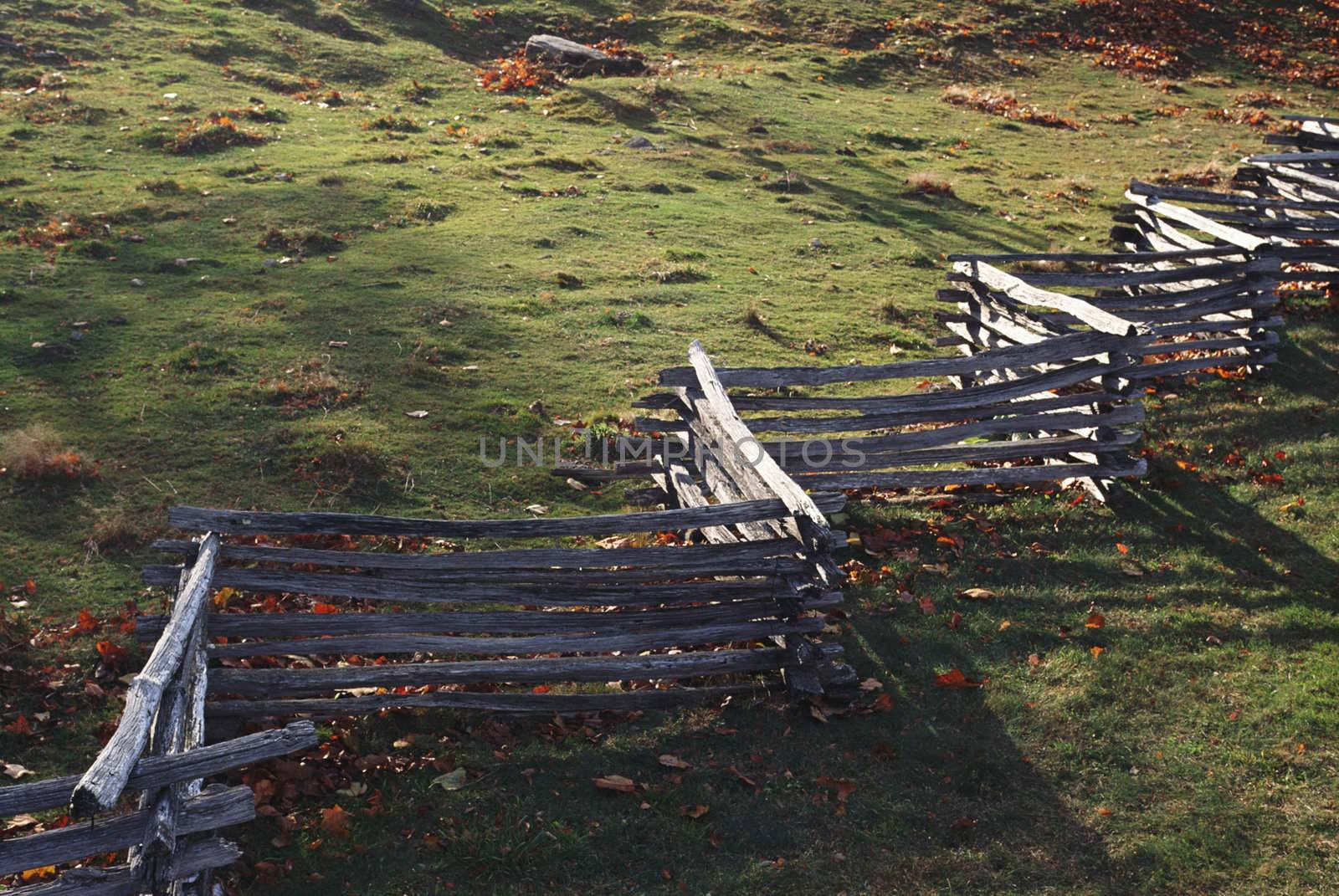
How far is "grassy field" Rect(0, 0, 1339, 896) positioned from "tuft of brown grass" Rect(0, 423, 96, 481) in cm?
4

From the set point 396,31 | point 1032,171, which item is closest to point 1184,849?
point 1032,171

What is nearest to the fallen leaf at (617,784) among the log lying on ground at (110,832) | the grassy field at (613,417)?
the grassy field at (613,417)

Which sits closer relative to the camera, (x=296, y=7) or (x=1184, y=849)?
(x=1184, y=849)

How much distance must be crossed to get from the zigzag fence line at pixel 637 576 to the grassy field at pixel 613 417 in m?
0.43

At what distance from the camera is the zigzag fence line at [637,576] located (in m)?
4.41

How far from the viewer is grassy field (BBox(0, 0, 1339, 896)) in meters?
5.87

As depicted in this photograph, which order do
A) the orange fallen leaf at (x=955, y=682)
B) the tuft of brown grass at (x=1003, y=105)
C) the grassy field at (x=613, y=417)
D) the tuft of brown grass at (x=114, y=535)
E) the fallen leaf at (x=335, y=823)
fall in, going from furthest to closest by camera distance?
the tuft of brown grass at (x=1003, y=105) < the tuft of brown grass at (x=114, y=535) < the orange fallen leaf at (x=955, y=682) < the grassy field at (x=613, y=417) < the fallen leaf at (x=335, y=823)

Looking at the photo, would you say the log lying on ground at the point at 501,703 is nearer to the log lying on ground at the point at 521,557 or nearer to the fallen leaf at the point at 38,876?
the log lying on ground at the point at 521,557

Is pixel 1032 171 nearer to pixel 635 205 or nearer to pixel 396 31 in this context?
pixel 635 205

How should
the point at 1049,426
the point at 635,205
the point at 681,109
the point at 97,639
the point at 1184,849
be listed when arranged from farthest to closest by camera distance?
the point at 681,109 → the point at 635,205 → the point at 1049,426 → the point at 97,639 → the point at 1184,849

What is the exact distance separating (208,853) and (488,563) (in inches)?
99.8

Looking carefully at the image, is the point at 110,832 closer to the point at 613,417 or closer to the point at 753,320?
the point at 613,417

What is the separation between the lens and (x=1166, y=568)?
877 cm

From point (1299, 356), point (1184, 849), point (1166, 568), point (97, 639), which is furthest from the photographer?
point (1299, 356)
